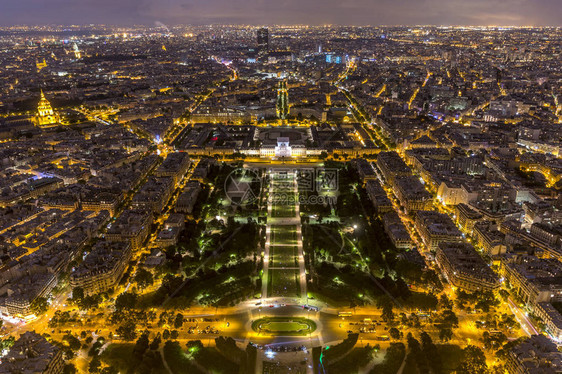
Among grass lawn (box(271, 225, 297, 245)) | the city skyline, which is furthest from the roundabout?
grass lawn (box(271, 225, 297, 245))

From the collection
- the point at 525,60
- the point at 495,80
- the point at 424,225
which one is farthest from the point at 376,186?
the point at 525,60

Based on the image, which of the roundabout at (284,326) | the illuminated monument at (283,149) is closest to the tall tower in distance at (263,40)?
the illuminated monument at (283,149)

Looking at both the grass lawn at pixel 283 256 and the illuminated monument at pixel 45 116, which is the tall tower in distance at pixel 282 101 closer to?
the illuminated monument at pixel 45 116

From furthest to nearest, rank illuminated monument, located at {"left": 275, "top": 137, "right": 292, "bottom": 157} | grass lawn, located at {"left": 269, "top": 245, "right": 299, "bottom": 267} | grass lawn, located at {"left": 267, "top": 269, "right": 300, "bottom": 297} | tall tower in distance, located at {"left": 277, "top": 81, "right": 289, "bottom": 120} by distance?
tall tower in distance, located at {"left": 277, "top": 81, "right": 289, "bottom": 120}
illuminated monument, located at {"left": 275, "top": 137, "right": 292, "bottom": 157}
grass lawn, located at {"left": 269, "top": 245, "right": 299, "bottom": 267}
grass lawn, located at {"left": 267, "top": 269, "right": 300, "bottom": 297}

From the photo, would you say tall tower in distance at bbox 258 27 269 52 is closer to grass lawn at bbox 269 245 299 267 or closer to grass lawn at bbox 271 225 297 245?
grass lawn at bbox 271 225 297 245

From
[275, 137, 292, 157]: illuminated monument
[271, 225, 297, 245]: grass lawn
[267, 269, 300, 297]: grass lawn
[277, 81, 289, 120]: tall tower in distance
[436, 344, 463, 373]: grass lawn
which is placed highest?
[277, 81, 289, 120]: tall tower in distance

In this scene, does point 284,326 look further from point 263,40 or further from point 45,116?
point 263,40

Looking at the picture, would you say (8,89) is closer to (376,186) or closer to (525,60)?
(376,186)
